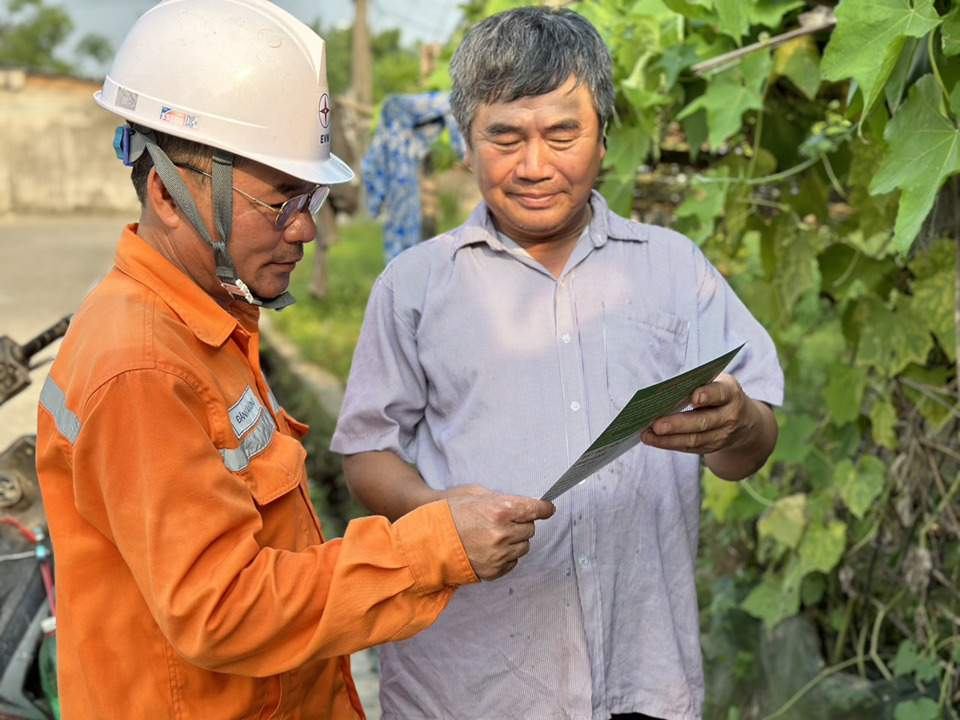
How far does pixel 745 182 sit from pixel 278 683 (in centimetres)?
170

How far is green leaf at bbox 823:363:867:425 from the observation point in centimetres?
287

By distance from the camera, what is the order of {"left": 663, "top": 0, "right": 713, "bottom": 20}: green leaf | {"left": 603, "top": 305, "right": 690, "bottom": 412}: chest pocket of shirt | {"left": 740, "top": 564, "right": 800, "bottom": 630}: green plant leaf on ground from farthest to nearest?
{"left": 740, "top": 564, "right": 800, "bottom": 630}: green plant leaf on ground < {"left": 663, "top": 0, "right": 713, "bottom": 20}: green leaf < {"left": 603, "top": 305, "right": 690, "bottom": 412}: chest pocket of shirt

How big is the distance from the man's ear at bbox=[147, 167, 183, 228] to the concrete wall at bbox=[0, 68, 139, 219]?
20.8 meters

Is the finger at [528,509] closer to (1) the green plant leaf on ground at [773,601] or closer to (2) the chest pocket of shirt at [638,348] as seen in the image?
(2) the chest pocket of shirt at [638,348]

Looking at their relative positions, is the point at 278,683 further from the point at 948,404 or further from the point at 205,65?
the point at 948,404

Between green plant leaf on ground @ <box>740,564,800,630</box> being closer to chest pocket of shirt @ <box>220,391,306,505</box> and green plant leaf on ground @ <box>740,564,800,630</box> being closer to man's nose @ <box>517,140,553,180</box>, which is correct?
man's nose @ <box>517,140,553,180</box>

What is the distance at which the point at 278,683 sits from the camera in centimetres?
160

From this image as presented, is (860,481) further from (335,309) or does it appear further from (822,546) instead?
(335,309)

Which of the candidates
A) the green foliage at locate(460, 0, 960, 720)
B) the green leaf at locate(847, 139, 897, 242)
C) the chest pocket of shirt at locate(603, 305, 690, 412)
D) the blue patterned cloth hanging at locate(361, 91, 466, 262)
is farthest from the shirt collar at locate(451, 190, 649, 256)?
the blue patterned cloth hanging at locate(361, 91, 466, 262)

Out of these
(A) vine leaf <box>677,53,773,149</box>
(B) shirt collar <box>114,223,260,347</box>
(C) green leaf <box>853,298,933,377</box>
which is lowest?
(C) green leaf <box>853,298,933,377</box>

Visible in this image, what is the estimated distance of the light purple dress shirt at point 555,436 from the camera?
6.09 feet

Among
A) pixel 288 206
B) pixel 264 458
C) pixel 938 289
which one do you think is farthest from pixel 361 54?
pixel 264 458

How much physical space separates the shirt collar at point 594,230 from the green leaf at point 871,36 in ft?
1.43

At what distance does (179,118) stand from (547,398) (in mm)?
760
